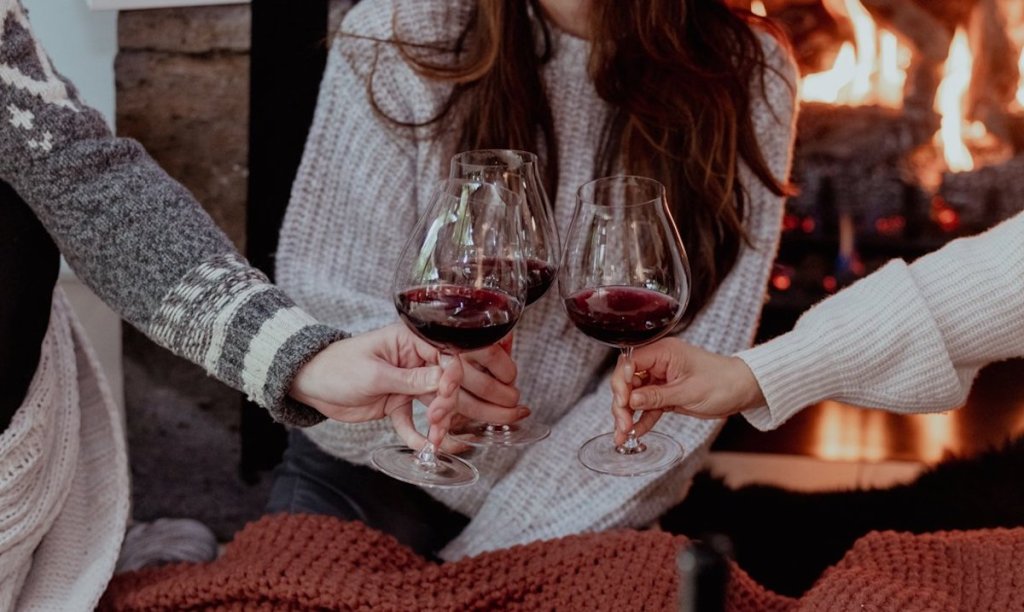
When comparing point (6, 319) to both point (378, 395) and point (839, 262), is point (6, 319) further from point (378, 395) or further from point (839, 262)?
point (839, 262)

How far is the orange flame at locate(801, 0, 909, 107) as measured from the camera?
2.27 metres

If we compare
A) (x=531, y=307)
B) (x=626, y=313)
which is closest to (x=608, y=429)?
(x=531, y=307)

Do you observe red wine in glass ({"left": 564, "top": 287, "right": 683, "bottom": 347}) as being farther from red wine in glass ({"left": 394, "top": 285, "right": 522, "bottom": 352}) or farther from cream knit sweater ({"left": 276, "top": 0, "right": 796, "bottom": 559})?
cream knit sweater ({"left": 276, "top": 0, "right": 796, "bottom": 559})

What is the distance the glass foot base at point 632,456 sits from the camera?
116 centimetres

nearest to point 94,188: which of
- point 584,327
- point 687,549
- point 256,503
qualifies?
point 584,327

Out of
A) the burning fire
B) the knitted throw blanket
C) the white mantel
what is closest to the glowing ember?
the burning fire

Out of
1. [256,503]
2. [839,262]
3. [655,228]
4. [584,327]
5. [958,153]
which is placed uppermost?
[655,228]

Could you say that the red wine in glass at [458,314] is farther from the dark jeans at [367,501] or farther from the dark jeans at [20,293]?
the dark jeans at [367,501]

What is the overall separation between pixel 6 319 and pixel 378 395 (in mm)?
370

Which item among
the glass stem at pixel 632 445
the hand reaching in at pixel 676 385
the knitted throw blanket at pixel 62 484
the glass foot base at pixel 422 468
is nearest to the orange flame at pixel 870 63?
the hand reaching in at pixel 676 385

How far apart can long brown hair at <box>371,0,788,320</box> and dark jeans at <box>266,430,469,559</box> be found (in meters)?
0.43

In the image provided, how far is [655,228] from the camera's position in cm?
113

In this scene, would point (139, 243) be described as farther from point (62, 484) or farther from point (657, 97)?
point (657, 97)

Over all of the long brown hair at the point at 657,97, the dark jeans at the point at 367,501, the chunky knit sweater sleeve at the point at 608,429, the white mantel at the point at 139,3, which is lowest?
the dark jeans at the point at 367,501
